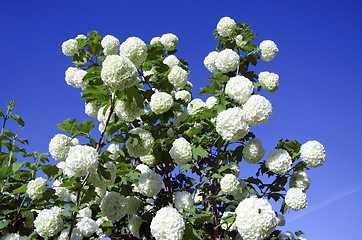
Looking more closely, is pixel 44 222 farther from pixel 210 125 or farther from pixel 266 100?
pixel 266 100

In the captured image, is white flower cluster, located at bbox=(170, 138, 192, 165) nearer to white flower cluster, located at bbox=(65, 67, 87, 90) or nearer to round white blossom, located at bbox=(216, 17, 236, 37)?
white flower cluster, located at bbox=(65, 67, 87, 90)

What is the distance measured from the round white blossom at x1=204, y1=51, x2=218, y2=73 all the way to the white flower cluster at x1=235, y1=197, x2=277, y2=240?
85.2 inches

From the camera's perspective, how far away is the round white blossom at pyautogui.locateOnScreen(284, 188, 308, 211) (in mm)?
3393

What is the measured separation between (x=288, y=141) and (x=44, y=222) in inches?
111

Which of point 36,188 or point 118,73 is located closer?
point 118,73

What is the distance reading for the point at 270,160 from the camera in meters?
3.43

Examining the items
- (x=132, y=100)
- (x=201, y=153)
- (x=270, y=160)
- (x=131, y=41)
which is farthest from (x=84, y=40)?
(x=270, y=160)

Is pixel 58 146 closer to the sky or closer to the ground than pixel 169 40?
closer to the ground

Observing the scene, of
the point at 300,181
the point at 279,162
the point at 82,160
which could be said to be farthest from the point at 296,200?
the point at 82,160

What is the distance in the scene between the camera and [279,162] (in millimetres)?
3369

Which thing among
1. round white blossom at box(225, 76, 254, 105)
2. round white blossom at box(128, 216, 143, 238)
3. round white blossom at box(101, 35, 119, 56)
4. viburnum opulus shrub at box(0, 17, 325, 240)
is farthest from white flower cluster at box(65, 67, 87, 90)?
round white blossom at box(225, 76, 254, 105)

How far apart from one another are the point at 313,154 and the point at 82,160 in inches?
98.0

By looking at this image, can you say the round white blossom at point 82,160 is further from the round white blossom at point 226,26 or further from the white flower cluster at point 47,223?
the round white blossom at point 226,26

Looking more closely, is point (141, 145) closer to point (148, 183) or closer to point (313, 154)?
point (148, 183)
